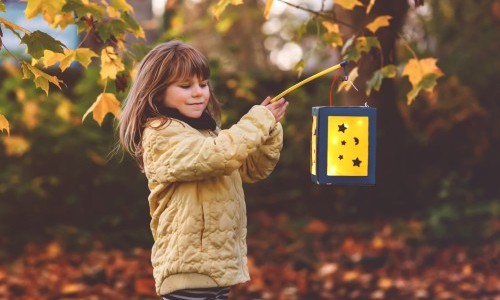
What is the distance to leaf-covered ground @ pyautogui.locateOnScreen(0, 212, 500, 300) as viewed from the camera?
6.26 meters

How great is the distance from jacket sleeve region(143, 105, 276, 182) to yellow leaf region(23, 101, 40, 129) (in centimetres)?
475

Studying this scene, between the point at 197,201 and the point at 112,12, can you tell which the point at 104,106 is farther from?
the point at 197,201

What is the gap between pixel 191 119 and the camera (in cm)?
321

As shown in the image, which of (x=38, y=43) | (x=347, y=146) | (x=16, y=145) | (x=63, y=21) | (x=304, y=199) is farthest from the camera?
(x=304, y=199)

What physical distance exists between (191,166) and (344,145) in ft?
2.02

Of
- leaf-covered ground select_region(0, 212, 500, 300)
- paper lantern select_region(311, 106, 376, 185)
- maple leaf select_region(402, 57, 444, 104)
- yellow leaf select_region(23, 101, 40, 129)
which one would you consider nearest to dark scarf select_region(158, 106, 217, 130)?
paper lantern select_region(311, 106, 376, 185)

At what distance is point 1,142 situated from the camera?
7715 mm

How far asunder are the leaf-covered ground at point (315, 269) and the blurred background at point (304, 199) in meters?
0.02

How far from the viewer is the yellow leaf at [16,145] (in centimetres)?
754

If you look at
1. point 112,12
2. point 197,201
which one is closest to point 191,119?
point 197,201

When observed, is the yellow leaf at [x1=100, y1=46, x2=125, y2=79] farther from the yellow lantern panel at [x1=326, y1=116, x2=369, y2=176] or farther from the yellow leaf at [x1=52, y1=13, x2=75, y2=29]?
the yellow lantern panel at [x1=326, y1=116, x2=369, y2=176]

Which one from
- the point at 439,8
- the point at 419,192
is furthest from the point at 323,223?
the point at 439,8

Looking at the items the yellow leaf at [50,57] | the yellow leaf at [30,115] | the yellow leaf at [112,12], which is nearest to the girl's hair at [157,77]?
the yellow leaf at [50,57]

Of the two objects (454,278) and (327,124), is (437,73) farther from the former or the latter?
(454,278)
